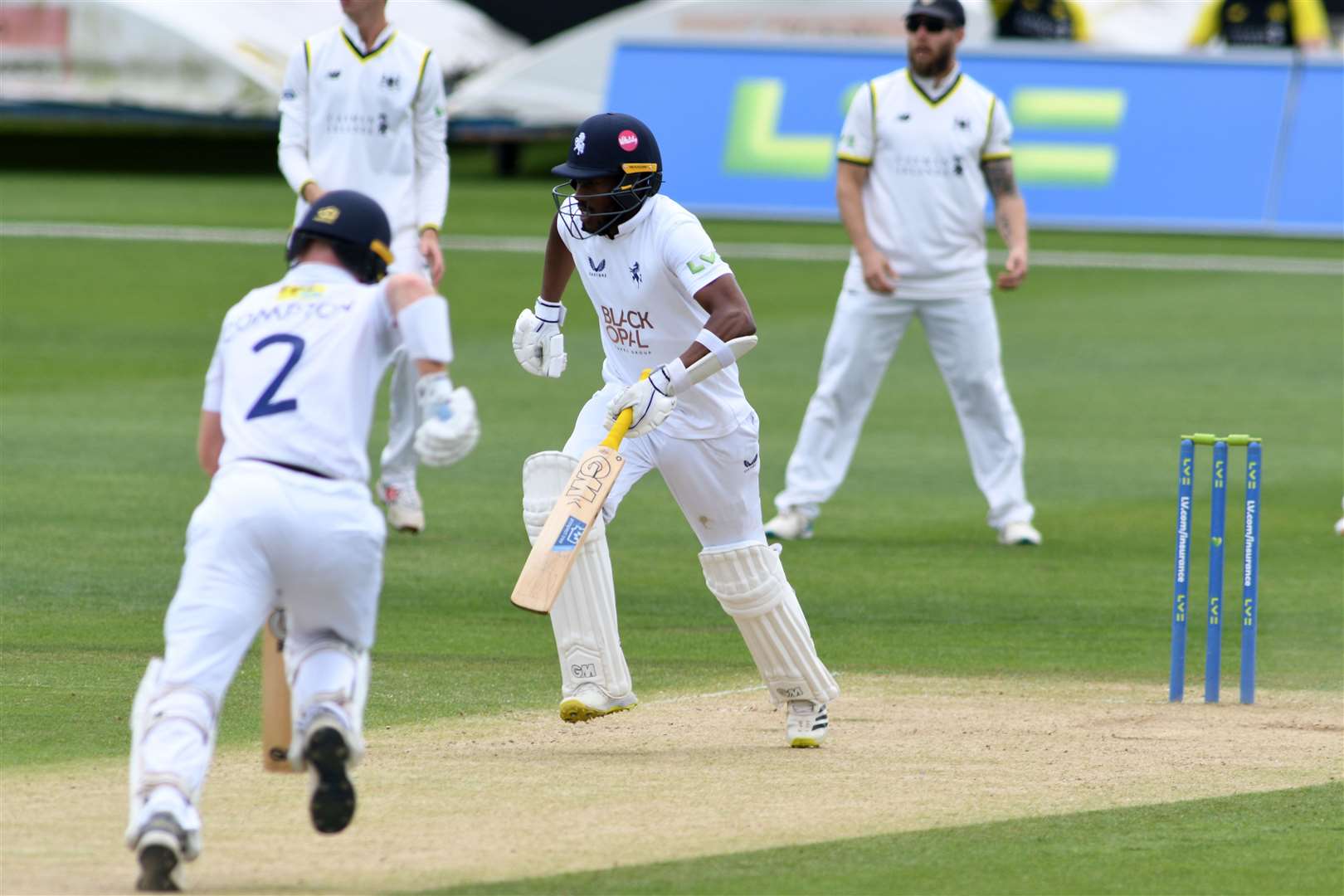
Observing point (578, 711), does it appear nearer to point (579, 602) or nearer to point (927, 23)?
point (579, 602)

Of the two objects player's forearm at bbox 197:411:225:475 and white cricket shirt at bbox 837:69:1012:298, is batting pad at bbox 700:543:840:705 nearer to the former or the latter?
player's forearm at bbox 197:411:225:475

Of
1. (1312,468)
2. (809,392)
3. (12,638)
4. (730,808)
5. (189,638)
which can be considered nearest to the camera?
(189,638)

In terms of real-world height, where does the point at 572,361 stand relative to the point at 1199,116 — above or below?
below

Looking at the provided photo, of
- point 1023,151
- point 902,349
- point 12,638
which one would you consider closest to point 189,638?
point 12,638

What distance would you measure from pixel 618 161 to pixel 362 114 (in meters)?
3.87

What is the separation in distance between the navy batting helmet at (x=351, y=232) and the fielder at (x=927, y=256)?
5.11 m

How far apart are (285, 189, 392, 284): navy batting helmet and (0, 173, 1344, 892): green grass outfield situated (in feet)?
5.56

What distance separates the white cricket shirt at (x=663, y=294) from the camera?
22.0ft

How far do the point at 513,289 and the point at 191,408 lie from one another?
18.2 ft

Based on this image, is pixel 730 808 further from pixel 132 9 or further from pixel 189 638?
pixel 132 9

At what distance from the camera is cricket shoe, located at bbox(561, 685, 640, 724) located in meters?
6.74

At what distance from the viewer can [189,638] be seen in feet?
16.7

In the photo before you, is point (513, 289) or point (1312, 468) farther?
point (513, 289)

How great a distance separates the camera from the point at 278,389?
5.23 meters
